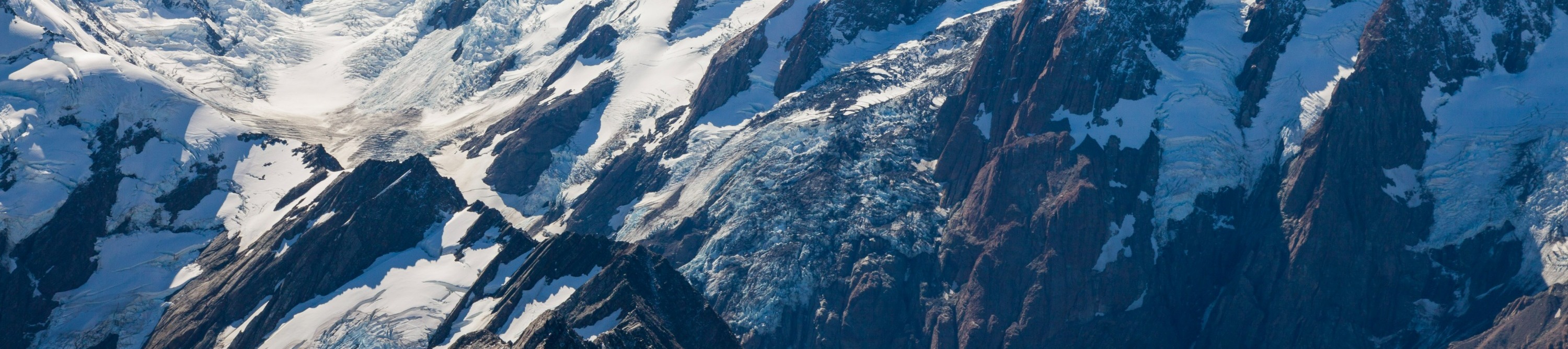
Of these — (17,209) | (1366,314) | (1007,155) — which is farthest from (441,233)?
(1366,314)

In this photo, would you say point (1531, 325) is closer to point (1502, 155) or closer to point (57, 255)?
point (1502, 155)

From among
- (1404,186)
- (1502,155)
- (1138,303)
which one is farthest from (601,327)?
(1502,155)

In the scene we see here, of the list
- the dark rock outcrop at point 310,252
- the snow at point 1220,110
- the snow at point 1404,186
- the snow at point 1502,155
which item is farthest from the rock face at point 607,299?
the snow at point 1502,155

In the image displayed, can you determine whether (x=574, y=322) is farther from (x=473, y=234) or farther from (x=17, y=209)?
(x=17, y=209)

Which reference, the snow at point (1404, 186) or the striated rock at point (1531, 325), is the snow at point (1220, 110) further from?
the striated rock at point (1531, 325)

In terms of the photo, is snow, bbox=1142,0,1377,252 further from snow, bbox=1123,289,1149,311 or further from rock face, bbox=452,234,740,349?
rock face, bbox=452,234,740,349
